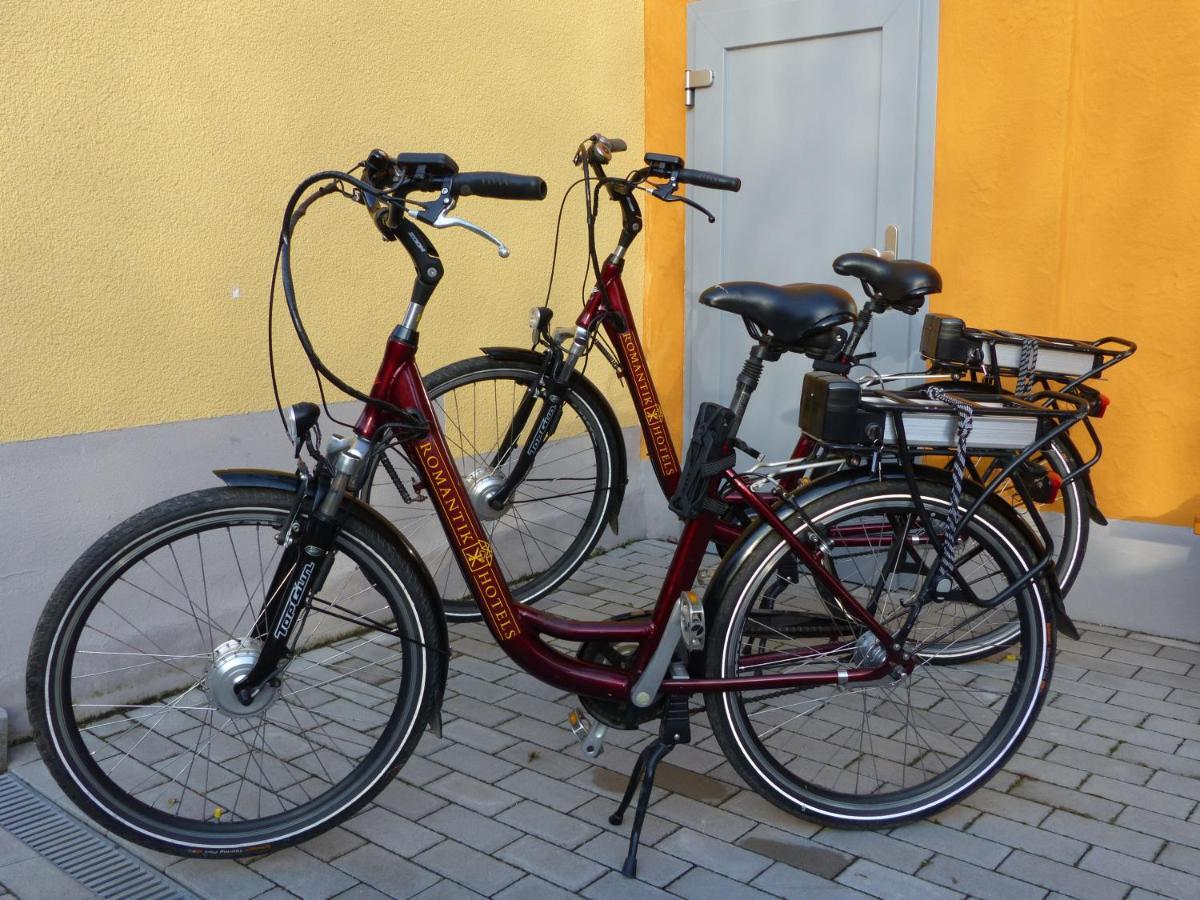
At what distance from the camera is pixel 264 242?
4.01m

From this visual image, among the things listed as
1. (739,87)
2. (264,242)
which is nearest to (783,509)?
(264,242)

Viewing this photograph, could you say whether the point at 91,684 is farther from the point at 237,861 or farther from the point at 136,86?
the point at 136,86

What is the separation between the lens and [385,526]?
9.29ft

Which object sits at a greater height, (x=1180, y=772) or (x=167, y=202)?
(x=167, y=202)

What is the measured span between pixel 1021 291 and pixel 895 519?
187 cm

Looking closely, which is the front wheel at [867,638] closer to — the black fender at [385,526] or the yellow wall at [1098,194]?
the black fender at [385,526]

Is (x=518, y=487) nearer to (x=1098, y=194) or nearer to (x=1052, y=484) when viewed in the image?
(x=1052, y=484)

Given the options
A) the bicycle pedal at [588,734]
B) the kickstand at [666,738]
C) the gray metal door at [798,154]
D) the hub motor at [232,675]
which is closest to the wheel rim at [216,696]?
the hub motor at [232,675]

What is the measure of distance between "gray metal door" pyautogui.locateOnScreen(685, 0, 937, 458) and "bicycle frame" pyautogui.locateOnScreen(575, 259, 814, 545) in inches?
48.2

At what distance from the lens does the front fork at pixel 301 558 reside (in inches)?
107

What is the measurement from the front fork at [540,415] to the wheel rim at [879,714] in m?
0.99

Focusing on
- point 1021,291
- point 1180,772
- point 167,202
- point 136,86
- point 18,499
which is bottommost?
point 1180,772

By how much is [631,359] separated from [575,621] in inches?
51.0

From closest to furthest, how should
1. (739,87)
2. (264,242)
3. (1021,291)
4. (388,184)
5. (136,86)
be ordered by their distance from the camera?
(388,184), (136,86), (264,242), (1021,291), (739,87)
